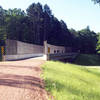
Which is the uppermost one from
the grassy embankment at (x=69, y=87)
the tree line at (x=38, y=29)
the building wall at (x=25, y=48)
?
the tree line at (x=38, y=29)

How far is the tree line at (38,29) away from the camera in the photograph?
2221 inches

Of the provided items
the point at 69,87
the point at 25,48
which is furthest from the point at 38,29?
the point at 69,87

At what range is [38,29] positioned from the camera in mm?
64562

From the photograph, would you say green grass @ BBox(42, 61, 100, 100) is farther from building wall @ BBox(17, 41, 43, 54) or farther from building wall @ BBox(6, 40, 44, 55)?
building wall @ BBox(17, 41, 43, 54)

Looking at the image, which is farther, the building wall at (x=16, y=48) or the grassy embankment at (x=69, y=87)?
the building wall at (x=16, y=48)

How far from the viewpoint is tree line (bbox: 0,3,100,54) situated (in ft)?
185

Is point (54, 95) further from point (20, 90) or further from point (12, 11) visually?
point (12, 11)

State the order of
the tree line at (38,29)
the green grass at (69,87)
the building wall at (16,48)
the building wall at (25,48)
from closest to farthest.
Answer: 1. the green grass at (69,87)
2. the building wall at (16,48)
3. the building wall at (25,48)
4. the tree line at (38,29)

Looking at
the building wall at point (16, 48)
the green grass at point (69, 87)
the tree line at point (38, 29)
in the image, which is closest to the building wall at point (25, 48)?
the building wall at point (16, 48)

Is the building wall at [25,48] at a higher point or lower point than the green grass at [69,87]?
higher

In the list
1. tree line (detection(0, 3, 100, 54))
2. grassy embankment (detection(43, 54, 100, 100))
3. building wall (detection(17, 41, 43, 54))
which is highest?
tree line (detection(0, 3, 100, 54))

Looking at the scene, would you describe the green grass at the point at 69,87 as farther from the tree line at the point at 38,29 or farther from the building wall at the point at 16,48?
the tree line at the point at 38,29

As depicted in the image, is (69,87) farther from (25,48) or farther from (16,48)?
(25,48)

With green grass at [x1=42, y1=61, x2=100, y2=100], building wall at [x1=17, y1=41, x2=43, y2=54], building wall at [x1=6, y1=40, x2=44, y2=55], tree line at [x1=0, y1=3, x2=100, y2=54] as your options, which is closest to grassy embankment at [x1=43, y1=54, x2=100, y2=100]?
green grass at [x1=42, y1=61, x2=100, y2=100]
